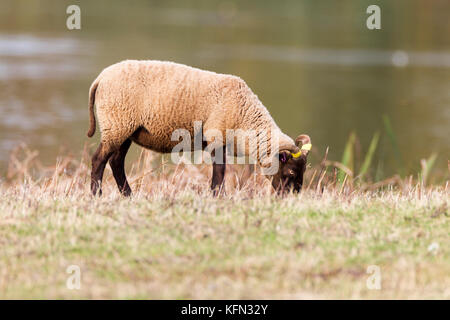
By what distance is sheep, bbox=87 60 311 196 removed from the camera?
773 cm

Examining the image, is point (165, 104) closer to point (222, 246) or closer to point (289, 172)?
point (289, 172)

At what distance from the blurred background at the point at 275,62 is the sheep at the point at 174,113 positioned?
3010mm

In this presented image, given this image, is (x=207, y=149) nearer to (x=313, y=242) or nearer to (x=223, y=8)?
(x=313, y=242)

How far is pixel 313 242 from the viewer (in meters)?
5.61

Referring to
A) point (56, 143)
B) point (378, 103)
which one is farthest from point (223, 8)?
point (56, 143)

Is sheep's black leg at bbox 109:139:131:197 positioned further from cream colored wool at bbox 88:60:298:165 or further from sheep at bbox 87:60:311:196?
cream colored wool at bbox 88:60:298:165

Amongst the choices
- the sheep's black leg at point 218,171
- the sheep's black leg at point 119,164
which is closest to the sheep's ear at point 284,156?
the sheep's black leg at point 218,171

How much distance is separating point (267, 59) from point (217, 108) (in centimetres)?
2929

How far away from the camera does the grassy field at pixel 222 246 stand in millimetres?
4922

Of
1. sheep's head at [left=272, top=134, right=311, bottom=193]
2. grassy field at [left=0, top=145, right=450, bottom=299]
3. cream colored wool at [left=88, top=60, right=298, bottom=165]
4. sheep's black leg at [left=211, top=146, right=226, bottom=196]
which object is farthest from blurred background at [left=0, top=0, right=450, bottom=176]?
grassy field at [left=0, top=145, right=450, bottom=299]

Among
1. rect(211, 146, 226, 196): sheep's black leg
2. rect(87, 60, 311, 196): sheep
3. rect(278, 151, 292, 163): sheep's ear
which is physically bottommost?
rect(211, 146, 226, 196): sheep's black leg

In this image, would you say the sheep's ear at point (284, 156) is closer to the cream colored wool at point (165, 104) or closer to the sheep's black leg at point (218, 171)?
the cream colored wool at point (165, 104)

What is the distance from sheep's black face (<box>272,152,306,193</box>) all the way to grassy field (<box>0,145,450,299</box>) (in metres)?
0.94

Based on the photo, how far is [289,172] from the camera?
778cm
